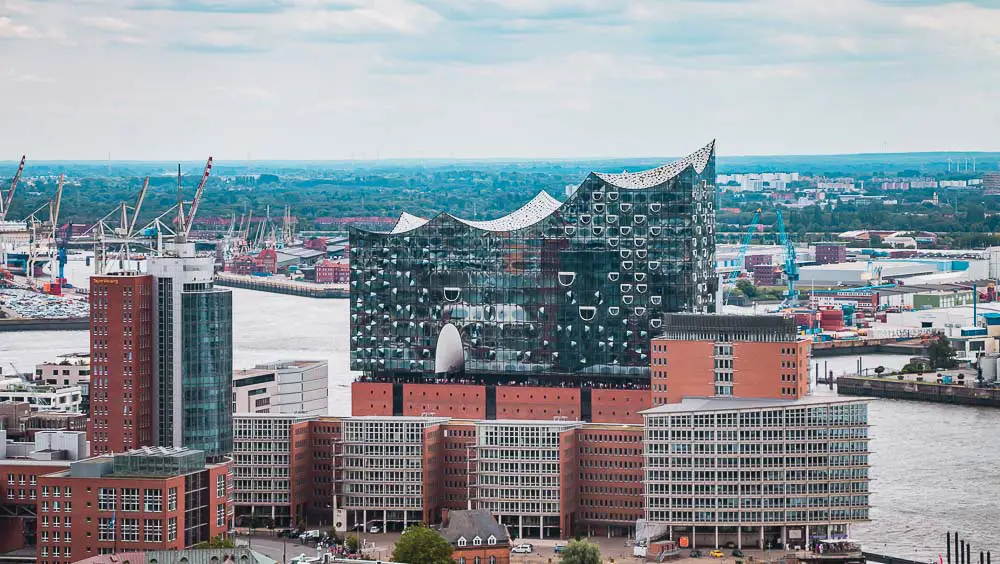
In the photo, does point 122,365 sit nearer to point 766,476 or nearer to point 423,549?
point 423,549

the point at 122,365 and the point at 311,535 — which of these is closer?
the point at 122,365

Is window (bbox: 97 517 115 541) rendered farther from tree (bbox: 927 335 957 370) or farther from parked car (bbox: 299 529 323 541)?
tree (bbox: 927 335 957 370)

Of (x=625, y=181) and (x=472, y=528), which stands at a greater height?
(x=625, y=181)

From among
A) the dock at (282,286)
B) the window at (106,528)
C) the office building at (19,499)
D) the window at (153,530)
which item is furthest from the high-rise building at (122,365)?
the dock at (282,286)

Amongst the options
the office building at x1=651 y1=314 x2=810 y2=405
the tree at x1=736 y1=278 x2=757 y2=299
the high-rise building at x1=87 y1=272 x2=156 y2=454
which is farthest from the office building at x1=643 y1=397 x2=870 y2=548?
the tree at x1=736 y1=278 x2=757 y2=299

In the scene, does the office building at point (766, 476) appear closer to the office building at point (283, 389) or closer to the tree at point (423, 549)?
the tree at point (423, 549)

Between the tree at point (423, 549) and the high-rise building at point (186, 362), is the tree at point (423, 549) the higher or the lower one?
the lower one

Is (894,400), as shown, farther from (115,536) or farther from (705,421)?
(115,536)

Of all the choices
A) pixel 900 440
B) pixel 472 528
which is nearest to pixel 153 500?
pixel 472 528
